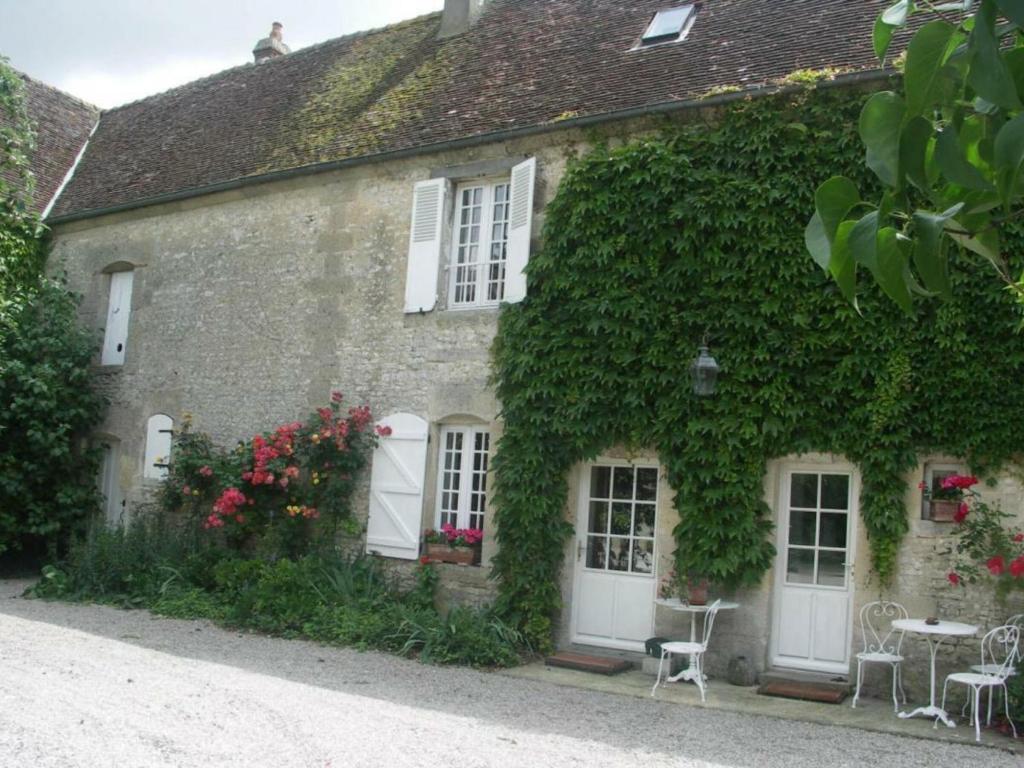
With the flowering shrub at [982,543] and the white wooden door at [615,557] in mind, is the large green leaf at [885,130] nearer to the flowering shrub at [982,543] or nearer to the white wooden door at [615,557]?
the flowering shrub at [982,543]

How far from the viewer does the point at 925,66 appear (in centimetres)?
134

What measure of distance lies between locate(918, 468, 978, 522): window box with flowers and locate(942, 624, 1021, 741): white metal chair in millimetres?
909

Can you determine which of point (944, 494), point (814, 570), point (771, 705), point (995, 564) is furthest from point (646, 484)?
point (995, 564)

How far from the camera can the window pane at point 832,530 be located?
8.50m

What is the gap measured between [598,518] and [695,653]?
207 cm

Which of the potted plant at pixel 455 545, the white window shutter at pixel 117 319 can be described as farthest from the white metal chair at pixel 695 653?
the white window shutter at pixel 117 319

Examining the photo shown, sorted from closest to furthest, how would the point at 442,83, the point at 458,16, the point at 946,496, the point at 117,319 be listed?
the point at 946,496 < the point at 442,83 < the point at 458,16 < the point at 117,319

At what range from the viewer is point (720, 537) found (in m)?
8.53

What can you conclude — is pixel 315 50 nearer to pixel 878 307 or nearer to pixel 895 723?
pixel 878 307

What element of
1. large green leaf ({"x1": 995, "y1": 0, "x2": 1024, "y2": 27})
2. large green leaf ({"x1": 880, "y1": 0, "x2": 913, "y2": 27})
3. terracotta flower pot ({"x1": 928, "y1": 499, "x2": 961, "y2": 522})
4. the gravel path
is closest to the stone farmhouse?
terracotta flower pot ({"x1": 928, "y1": 499, "x2": 961, "y2": 522})

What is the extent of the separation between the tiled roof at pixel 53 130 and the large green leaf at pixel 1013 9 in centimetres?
1589

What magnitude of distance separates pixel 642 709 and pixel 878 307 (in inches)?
145

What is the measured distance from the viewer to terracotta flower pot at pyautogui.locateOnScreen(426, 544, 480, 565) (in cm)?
1004

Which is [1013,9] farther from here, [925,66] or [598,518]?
[598,518]
